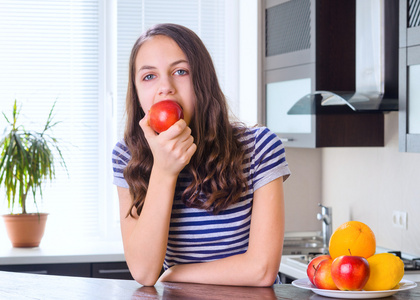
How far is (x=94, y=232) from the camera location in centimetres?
→ 422

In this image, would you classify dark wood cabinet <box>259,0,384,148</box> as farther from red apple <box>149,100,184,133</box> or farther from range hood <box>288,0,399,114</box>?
red apple <box>149,100,184,133</box>

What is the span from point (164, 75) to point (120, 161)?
30cm

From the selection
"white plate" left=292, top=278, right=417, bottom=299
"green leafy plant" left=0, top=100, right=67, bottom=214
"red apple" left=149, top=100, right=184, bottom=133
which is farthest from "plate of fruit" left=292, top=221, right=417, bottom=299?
"green leafy plant" left=0, top=100, right=67, bottom=214

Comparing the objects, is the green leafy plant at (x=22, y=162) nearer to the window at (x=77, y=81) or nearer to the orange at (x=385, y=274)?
the window at (x=77, y=81)

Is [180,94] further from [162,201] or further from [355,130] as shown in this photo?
[355,130]

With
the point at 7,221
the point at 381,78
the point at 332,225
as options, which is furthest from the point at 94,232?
the point at 381,78

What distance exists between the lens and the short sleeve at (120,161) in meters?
1.71

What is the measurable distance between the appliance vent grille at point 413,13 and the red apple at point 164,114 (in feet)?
4.63

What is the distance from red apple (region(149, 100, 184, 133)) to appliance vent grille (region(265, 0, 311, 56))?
2110 millimetres

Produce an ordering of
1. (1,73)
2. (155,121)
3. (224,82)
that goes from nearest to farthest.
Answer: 1. (155,121)
2. (1,73)
3. (224,82)

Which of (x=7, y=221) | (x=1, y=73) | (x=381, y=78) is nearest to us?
(x=381, y=78)

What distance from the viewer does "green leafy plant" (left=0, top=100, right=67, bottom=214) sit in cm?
374

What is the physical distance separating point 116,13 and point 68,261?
5.15 ft

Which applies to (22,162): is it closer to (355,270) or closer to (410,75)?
(410,75)
